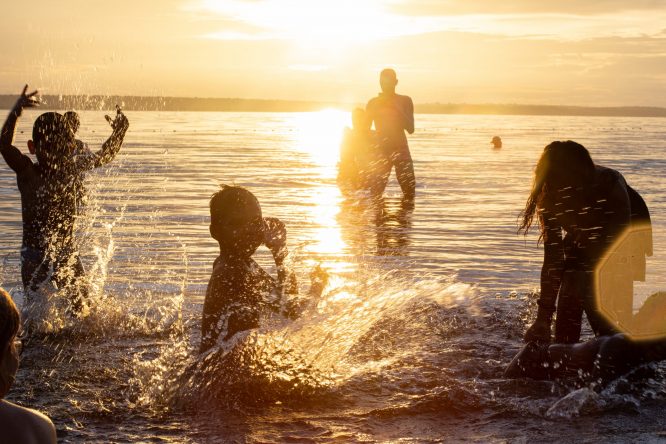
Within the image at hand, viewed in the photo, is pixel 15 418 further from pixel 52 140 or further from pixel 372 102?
pixel 372 102

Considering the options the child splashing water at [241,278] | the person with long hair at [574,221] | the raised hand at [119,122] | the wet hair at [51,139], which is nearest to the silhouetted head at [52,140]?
the wet hair at [51,139]

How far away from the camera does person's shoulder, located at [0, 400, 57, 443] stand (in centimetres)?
272

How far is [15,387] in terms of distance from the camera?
5.88 m

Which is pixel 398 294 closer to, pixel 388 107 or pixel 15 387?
pixel 15 387

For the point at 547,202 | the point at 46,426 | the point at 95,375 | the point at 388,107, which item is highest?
the point at 388,107

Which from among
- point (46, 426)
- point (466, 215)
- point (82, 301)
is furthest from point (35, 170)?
point (466, 215)

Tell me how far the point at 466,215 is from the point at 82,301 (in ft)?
30.2

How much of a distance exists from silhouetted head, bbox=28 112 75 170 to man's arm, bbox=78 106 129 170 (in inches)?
8.3

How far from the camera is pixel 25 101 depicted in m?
7.01

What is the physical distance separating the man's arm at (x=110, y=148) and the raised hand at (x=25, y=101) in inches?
28.1

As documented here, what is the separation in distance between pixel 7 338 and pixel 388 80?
14.2 m

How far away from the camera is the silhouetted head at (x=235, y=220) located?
5441 millimetres

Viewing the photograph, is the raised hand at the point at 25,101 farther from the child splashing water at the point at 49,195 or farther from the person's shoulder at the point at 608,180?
the person's shoulder at the point at 608,180

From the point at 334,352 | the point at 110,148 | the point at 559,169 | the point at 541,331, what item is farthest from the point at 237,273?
the point at 110,148
